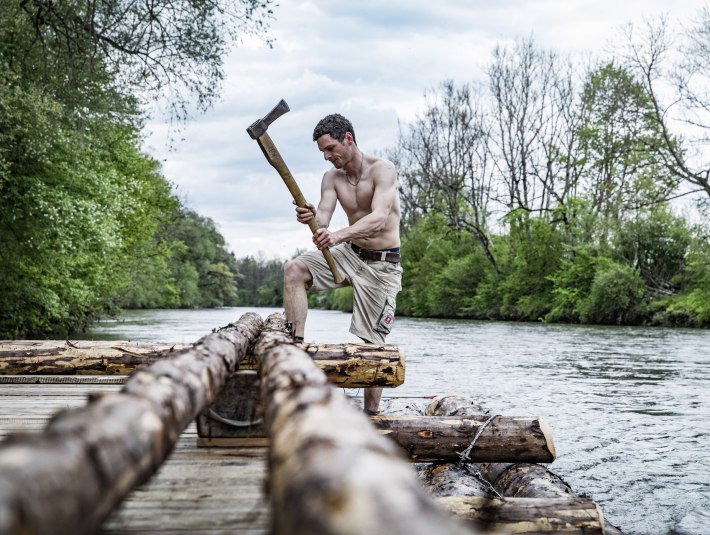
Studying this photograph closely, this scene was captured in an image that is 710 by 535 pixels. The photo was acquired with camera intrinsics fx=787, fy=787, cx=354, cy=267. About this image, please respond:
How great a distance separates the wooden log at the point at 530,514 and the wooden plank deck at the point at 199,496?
97cm

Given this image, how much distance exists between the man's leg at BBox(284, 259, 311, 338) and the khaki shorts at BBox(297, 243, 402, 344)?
58mm

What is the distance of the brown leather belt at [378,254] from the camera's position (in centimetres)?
556

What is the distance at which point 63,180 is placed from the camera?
15.2 metres

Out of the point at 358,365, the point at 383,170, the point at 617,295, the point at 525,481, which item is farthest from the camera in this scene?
the point at 617,295

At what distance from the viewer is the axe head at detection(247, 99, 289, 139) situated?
5.24 m

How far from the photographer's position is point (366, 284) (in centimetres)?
555

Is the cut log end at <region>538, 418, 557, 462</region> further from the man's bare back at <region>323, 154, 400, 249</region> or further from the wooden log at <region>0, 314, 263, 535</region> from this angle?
the wooden log at <region>0, 314, 263, 535</region>

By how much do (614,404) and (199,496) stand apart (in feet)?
24.2

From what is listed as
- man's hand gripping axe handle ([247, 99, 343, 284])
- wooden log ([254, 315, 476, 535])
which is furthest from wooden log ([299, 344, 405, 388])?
wooden log ([254, 315, 476, 535])

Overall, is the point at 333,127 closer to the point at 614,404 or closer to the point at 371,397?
the point at 371,397

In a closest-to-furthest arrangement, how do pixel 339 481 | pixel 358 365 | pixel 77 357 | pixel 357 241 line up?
pixel 339 481 < pixel 358 365 < pixel 77 357 < pixel 357 241

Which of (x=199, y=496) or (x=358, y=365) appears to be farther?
(x=358, y=365)

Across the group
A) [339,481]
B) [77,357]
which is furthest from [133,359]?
[339,481]

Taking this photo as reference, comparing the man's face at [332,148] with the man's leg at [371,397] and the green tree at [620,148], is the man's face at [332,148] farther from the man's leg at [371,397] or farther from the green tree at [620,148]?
the green tree at [620,148]
